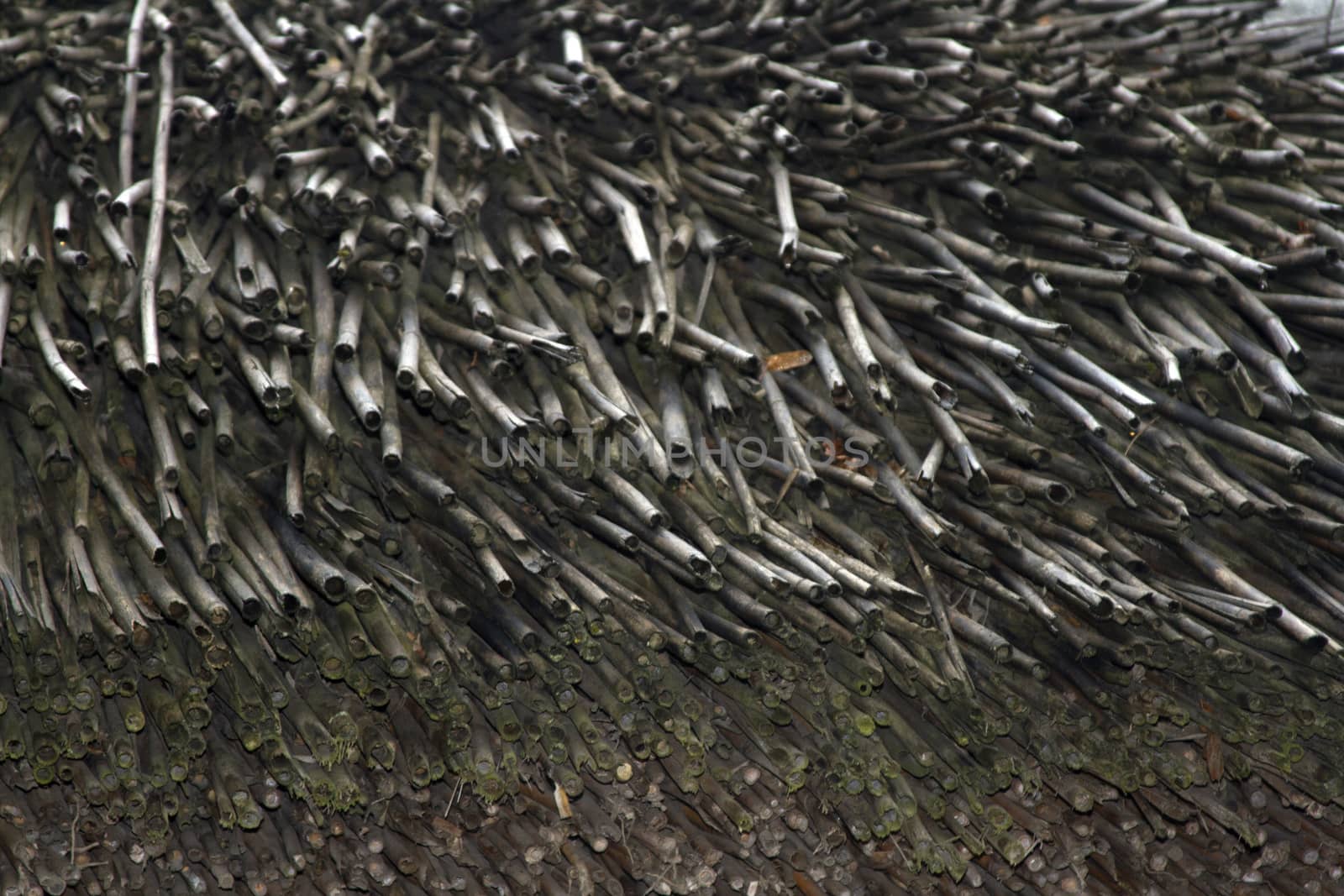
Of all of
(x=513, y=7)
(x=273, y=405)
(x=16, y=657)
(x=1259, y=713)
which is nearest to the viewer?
(x=16, y=657)

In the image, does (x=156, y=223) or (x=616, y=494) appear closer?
(x=616, y=494)

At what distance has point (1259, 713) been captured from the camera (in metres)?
2.56

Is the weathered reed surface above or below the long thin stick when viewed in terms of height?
below

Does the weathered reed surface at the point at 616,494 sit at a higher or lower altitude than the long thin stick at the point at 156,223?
lower

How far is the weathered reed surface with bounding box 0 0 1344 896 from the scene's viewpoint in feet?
7.59

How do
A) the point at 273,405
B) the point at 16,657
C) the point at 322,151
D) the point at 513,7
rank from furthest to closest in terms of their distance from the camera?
the point at 513,7 → the point at 322,151 → the point at 273,405 → the point at 16,657

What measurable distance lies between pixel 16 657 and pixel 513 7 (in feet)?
6.43

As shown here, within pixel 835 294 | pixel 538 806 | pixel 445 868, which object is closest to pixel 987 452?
pixel 835 294

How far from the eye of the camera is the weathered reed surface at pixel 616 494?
91.0 inches

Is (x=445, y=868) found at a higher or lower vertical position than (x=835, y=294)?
lower

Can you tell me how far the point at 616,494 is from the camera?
7.93ft

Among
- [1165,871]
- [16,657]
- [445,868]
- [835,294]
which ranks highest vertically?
[835,294]

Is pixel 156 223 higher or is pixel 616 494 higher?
pixel 156 223

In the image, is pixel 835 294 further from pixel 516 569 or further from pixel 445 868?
pixel 445 868
